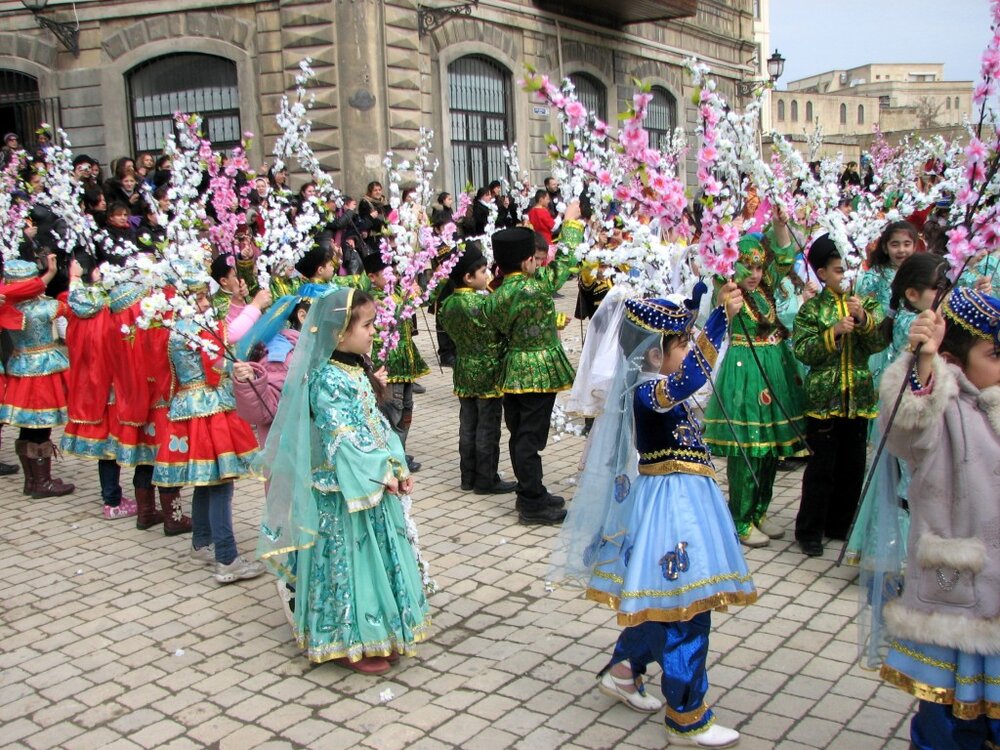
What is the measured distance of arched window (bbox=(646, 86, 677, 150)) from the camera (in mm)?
24242

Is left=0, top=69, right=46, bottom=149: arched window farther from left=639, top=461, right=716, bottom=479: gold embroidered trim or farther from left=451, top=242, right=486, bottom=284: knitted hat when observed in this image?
left=639, top=461, right=716, bottom=479: gold embroidered trim

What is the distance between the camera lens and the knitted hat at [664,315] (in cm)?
376

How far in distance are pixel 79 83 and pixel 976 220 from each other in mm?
16156

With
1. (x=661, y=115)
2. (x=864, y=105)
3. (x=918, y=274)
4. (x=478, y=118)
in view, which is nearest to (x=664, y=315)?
(x=918, y=274)

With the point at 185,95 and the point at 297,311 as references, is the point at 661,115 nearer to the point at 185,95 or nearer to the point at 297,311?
the point at 185,95

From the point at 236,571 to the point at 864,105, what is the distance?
205 feet

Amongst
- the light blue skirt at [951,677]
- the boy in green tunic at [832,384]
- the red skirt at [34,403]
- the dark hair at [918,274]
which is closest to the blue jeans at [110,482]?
the red skirt at [34,403]

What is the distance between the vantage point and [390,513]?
14.7 ft

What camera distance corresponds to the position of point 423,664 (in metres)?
4.54

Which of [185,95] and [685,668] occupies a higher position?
[185,95]

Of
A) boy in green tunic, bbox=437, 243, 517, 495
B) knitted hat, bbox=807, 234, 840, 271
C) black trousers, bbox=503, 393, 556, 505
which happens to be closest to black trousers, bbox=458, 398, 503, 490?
boy in green tunic, bbox=437, 243, 517, 495

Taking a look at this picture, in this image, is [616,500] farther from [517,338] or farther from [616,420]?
[517,338]

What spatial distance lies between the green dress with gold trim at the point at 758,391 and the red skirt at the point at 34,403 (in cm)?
494

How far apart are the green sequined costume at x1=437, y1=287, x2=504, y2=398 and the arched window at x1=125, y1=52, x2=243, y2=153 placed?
414 inches
